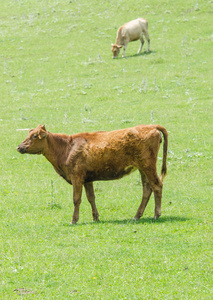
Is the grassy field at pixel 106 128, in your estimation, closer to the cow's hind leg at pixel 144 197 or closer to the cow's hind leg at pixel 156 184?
the cow's hind leg at pixel 144 197

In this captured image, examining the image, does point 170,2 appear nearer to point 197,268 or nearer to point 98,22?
point 98,22

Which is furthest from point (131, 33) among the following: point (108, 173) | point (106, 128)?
point (108, 173)

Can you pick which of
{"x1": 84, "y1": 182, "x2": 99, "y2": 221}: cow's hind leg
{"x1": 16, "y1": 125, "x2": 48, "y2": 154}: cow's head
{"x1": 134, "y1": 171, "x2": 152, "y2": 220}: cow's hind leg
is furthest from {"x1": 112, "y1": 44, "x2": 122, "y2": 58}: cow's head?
{"x1": 134, "y1": 171, "x2": 152, "y2": 220}: cow's hind leg

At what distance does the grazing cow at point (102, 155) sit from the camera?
37.3 ft

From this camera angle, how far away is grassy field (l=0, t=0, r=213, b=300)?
8.62 m

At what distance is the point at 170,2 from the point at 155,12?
2.04 meters

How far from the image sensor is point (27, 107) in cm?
2595

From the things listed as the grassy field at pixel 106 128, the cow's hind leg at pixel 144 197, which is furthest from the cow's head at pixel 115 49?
the cow's hind leg at pixel 144 197

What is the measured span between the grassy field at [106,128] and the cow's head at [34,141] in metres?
1.72

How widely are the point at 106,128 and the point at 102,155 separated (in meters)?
9.80

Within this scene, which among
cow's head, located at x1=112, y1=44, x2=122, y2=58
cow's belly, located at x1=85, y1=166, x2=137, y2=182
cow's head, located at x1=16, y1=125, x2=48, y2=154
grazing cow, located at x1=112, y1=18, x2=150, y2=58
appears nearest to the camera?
cow's belly, located at x1=85, y1=166, x2=137, y2=182

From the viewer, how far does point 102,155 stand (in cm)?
1151

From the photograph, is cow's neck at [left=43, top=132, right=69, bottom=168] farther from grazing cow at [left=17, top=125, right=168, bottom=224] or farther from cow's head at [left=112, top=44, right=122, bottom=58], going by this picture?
cow's head at [left=112, top=44, right=122, bottom=58]

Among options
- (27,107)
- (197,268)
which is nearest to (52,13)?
(27,107)
